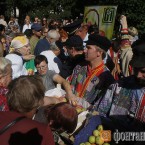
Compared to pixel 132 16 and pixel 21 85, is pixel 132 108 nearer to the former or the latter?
pixel 21 85

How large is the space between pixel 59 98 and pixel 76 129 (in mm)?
969

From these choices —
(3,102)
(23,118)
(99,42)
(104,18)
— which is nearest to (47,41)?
(104,18)

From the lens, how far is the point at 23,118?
8.70 ft

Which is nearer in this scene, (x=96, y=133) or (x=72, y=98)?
(x=96, y=133)

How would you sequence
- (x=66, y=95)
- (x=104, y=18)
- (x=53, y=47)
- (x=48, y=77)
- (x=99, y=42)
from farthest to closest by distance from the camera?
(x=104, y=18)
(x=53, y=47)
(x=48, y=77)
(x=99, y=42)
(x=66, y=95)

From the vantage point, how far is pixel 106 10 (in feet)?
28.5

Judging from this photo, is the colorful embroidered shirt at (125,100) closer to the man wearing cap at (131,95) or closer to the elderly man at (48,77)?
the man wearing cap at (131,95)

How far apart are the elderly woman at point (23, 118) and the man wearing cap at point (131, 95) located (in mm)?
985

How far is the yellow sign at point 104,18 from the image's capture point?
8.59 meters

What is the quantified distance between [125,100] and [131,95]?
0.09 m

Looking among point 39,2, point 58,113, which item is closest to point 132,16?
point 39,2

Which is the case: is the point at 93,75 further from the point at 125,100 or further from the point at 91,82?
the point at 125,100

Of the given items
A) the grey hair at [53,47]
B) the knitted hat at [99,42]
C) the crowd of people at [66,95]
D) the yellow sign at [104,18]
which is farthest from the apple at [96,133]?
the yellow sign at [104,18]

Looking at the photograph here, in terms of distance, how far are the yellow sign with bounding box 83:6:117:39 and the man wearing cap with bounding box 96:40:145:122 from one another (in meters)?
4.71
